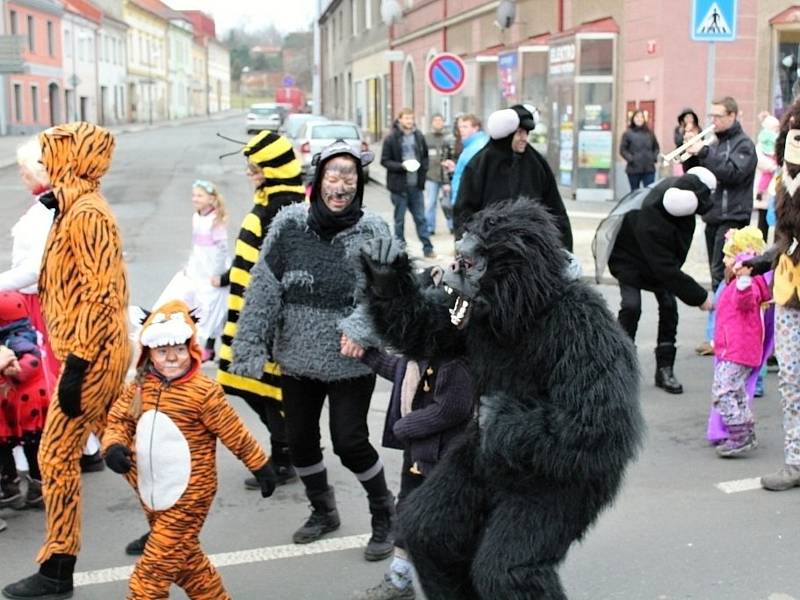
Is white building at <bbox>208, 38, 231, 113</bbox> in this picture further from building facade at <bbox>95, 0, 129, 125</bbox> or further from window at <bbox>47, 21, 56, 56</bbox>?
window at <bbox>47, 21, 56, 56</bbox>

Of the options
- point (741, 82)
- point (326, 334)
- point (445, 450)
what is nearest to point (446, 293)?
point (445, 450)

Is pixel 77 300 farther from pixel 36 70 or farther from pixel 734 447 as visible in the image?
pixel 36 70

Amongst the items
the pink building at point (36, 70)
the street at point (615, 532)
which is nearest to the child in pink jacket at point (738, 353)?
the street at point (615, 532)

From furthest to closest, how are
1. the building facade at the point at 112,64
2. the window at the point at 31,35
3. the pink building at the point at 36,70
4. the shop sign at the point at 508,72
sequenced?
the building facade at the point at 112,64
the window at the point at 31,35
the pink building at the point at 36,70
the shop sign at the point at 508,72

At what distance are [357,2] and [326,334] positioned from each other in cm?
4872

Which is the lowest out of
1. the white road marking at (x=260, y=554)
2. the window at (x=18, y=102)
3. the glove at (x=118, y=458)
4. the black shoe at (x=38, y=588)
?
the white road marking at (x=260, y=554)

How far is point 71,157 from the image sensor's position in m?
3.88

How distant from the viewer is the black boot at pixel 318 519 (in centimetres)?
459

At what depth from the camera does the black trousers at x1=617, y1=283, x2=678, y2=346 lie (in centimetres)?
698

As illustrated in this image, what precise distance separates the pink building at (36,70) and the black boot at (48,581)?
4573 centimetres

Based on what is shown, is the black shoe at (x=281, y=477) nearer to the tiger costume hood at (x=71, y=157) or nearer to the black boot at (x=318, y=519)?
the black boot at (x=318, y=519)

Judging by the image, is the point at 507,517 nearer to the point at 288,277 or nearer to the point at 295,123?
the point at 288,277

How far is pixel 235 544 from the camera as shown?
4.62 meters

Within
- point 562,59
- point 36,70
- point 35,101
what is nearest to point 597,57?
point 562,59
